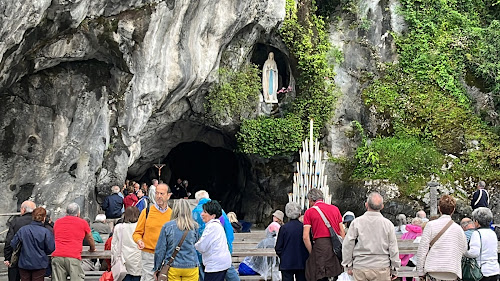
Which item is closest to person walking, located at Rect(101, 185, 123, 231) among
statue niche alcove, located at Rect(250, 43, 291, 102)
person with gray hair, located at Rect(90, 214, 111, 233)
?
person with gray hair, located at Rect(90, 214, 111, 233)

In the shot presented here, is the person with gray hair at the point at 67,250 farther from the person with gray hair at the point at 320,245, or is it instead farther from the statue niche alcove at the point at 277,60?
the statue niche alcove at the point at 277,60

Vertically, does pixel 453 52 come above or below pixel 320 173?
above

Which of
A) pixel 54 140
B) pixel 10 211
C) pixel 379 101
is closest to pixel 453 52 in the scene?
pixel 379 101

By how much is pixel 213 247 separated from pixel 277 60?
14.3 metres

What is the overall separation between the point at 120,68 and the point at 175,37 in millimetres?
1451

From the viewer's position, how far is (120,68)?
1472 cm

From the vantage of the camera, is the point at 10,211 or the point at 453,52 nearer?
the point at 10,211

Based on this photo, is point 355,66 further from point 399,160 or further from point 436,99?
point 399,160

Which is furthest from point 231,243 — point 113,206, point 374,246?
point 113,206

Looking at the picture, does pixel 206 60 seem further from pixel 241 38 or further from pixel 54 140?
pixel 54 140

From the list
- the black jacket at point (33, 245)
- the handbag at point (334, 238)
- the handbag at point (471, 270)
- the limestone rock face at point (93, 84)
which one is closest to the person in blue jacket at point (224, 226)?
the handbag at point (334, 238)

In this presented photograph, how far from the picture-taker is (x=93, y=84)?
47.9 feet

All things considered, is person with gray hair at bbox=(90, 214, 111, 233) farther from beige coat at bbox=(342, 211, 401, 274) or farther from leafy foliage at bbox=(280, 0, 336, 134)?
leafy foliage at bbox=(280, 0, 336, 134)

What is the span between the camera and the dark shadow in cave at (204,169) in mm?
24656
